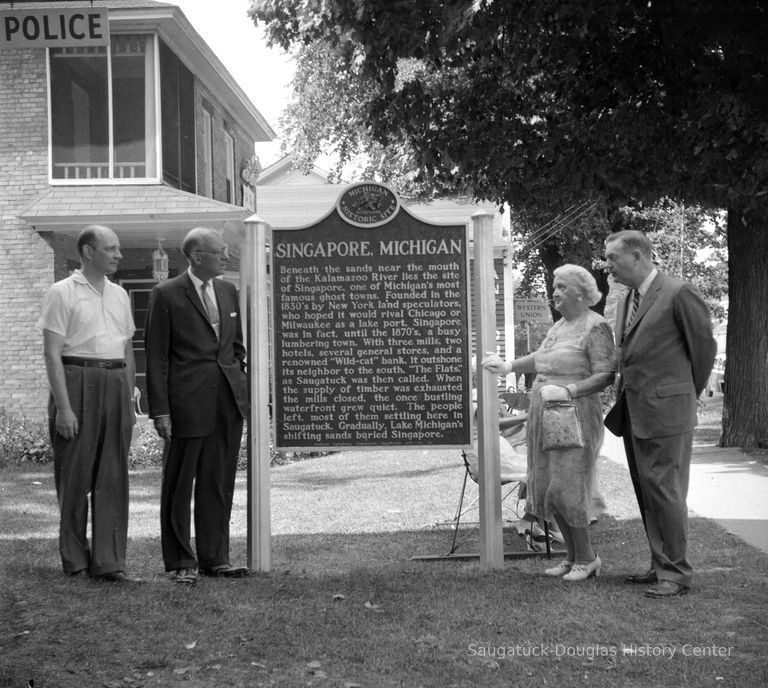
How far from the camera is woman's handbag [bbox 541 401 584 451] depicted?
648 centimetres

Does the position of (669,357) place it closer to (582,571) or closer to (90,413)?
(582,571)

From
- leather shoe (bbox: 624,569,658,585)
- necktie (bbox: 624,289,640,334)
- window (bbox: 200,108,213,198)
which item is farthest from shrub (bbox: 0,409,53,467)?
necktie (bbox: 624,289,640,334)

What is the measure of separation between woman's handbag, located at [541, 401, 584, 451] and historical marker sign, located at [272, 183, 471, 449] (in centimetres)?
69

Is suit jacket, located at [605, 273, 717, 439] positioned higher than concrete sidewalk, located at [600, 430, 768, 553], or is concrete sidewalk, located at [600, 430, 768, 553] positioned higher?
suit jacket, located at [605, 273, 717, 439]

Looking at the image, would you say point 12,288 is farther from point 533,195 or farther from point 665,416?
point 665,416

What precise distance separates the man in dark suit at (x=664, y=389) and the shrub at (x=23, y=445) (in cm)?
1080

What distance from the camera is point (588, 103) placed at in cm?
1246

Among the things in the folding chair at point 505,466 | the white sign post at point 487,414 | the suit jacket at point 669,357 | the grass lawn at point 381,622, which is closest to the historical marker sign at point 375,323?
the white sign post at point 487,414

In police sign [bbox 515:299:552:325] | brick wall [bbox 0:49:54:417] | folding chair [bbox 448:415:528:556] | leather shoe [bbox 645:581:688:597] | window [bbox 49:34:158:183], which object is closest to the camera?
leather shoe [bbox 645:581:688:597]

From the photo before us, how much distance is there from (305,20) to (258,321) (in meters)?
4.83

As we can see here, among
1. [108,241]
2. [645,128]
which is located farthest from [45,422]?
[108,241]

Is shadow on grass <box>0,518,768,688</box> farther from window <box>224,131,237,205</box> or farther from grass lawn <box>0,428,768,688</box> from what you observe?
window <box>224,131,237,205</box>

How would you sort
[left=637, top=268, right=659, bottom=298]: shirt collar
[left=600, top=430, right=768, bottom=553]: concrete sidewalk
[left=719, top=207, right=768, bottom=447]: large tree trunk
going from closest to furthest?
[left=637, top=268, right=659, bottom=298]: shirt collar < [left=600, top=430, right=768, bottom=553]: concrete sidewalk < [left=719, top=207, right=768, bottom=447]: large tree trunk

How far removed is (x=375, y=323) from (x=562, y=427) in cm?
139
